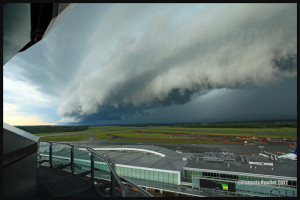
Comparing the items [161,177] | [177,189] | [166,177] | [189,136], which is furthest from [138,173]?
[189,136]

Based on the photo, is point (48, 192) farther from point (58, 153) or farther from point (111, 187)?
point (58, 153)

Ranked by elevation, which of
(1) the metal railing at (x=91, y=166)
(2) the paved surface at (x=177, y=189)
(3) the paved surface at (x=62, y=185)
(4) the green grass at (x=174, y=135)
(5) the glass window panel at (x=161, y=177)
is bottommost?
(4) the green grass at (x=174, y=135)

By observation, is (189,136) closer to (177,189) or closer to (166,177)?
(166,177)

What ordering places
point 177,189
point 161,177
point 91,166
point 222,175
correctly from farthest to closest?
point 161,177
point 177,189
point 222,175
point 91,166

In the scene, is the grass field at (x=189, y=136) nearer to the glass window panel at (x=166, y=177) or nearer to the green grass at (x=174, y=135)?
the green grass at (x=174, y=135)

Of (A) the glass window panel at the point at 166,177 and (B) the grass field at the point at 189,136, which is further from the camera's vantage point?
(B) the grass field at the point at 189,136

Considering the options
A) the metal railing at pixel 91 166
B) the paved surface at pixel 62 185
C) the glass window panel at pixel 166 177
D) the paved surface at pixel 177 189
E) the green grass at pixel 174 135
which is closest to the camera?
the metal railing at pixel 91 166

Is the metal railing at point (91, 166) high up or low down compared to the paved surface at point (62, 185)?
up

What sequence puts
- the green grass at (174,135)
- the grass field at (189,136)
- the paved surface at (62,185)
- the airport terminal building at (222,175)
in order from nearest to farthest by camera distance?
the paved surface at (62,185), the airport terminal building at (222,175), the grass field at (189,136), the green grass at (174,135)

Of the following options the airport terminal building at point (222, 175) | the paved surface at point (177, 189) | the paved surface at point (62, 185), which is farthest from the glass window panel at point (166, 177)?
the paved surface at point (62, 185)
